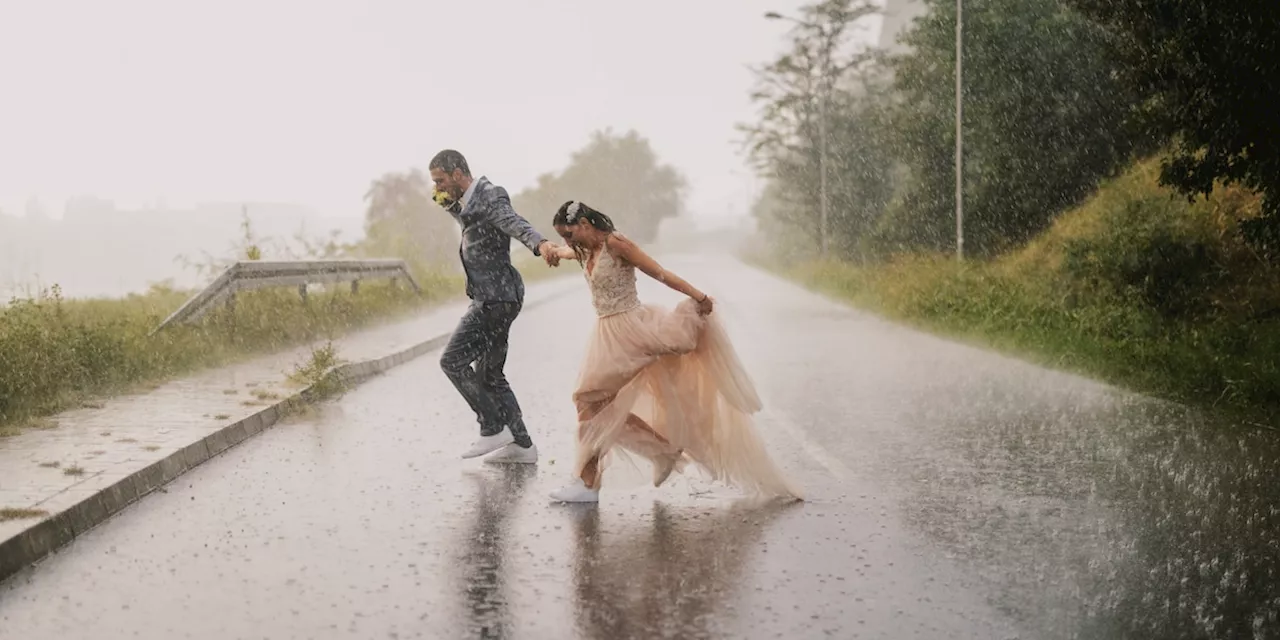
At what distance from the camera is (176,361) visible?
45.2 feet

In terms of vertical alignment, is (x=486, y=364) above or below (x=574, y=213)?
below

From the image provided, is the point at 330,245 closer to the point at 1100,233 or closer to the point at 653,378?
the point at 1100,233

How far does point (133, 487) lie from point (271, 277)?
37.0ft

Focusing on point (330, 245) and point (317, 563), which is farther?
point (330, 245)

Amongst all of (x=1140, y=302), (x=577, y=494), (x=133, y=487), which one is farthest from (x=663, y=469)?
(x=1140, y=302)

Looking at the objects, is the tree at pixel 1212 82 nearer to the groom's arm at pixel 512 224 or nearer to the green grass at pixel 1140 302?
the green grass at pixel 1140 302

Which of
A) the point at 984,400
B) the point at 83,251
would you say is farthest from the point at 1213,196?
the point at 83,251

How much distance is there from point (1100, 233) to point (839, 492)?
51.4 ft

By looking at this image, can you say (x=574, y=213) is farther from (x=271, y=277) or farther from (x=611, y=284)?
(x=271, y=277)

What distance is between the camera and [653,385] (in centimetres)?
735

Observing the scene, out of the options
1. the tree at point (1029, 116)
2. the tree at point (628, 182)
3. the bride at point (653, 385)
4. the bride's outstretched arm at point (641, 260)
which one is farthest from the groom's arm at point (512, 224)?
the tree at point (628, 182)

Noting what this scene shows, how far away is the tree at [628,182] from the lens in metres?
127

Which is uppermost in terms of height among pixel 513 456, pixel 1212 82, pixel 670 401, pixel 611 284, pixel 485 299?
pixel 1212 82

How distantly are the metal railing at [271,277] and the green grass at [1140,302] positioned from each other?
32.6 ft
